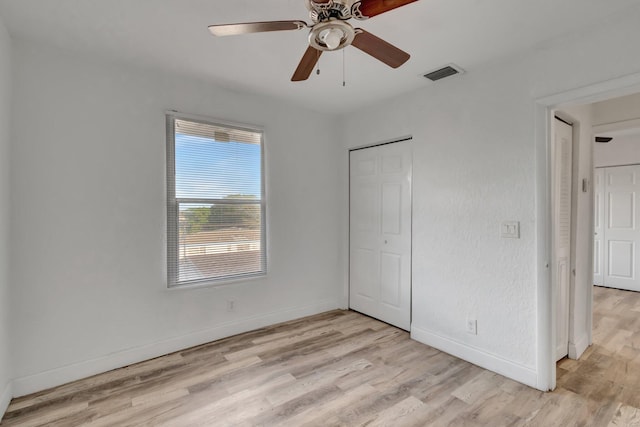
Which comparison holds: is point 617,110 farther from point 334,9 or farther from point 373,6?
point 334,9

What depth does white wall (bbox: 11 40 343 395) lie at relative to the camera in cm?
218

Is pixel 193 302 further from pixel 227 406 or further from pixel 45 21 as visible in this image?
pixel 45 21

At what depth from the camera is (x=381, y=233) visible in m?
3.55

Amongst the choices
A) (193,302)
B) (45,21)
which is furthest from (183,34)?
(193,302)

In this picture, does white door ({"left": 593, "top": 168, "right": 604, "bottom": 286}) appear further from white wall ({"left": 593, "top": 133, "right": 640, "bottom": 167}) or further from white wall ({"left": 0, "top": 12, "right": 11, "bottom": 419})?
white wall ({"left": 0, "top": 12, "right": 11, "bottom": 419})

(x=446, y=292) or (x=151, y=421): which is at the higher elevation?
(x=446, y=292)

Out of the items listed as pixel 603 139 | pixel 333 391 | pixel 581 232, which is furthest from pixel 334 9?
pixel 603 139

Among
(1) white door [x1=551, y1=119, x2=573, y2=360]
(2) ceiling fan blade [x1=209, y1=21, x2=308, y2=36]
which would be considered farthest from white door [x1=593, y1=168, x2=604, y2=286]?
(2) ceiling fan blade [x1=209, y1=21, x2=308, y2=36]

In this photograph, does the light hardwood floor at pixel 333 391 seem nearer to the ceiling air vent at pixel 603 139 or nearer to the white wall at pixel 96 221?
the white wall at pixel 96 221

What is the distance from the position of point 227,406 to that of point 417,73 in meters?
2.97

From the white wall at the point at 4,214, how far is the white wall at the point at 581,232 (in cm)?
402

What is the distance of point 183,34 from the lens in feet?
6.90

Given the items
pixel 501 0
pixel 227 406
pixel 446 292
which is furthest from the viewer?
pixel 446 292

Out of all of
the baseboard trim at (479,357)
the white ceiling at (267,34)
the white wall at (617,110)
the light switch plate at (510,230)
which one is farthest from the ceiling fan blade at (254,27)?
the white wall at (617,110)
